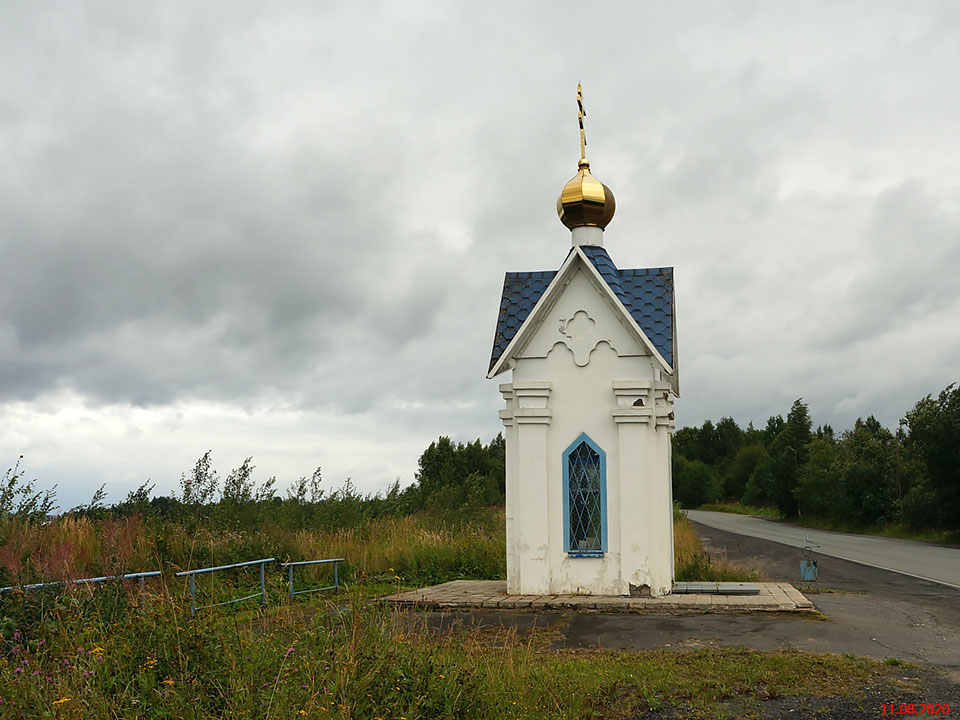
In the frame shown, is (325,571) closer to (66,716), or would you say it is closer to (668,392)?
(668,392)

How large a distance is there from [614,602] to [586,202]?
6.89m

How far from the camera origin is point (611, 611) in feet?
40.7

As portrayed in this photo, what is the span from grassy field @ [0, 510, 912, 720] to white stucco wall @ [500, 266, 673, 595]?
12.3 feet

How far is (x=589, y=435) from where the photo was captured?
13812mm

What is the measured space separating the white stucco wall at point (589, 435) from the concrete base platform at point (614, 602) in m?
0.44

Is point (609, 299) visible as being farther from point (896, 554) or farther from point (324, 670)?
point (896, 554)

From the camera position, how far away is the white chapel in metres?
13.4

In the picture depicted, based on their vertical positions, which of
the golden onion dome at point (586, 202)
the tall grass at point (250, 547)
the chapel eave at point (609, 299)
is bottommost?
A: the tall grass at point (250, 547)

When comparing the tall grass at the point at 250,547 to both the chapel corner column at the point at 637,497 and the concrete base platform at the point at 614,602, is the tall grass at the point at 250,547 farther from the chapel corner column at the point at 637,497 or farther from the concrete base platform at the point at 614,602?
the chapel corner column at the point at 637,497

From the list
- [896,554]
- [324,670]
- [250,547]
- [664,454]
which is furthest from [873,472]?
[324,670]

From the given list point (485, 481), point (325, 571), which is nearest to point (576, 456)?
point (325, 571)

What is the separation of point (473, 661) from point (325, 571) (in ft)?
32.2

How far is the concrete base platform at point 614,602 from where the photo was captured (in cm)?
1221

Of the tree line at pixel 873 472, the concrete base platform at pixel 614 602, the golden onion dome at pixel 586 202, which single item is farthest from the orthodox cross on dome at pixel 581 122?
the tree line at pixel 873 472
